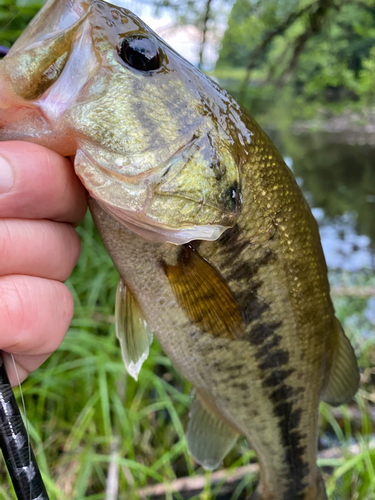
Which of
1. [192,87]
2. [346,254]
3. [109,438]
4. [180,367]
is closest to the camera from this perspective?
[192,87]

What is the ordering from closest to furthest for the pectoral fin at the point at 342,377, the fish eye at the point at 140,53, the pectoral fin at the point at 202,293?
the fish eye at the point at 140,53 < the pectoral fin at the point at 202,293 < the pectoral fin at the point at 342,377

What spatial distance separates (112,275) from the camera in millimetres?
2727

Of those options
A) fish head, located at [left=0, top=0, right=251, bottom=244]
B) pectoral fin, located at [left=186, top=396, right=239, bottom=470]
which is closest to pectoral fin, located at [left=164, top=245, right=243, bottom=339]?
fish head, located at [left=0, top=0, right=251, bottom=244]

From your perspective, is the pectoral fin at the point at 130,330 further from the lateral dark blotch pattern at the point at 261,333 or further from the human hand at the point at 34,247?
the lateral dark blotch pattern at the point at 261,333

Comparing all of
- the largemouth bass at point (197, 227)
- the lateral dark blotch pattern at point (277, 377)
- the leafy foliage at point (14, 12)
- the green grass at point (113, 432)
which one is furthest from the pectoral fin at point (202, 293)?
the leafy foliage at point (14, 12)

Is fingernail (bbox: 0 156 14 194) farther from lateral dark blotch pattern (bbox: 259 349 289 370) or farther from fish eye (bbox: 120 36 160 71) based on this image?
lateral dark blotch pattern (bbox: 259 349 289 370)

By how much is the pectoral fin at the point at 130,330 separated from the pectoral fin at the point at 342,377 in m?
0.68

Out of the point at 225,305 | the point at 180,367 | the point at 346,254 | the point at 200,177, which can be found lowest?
the point at 346,254

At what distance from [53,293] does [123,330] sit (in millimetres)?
293

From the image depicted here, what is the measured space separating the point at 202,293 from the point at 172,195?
11.8 inches

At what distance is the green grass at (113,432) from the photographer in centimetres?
161

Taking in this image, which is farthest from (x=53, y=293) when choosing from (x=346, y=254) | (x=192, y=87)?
(x=346, y=254)

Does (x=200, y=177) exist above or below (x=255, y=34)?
below

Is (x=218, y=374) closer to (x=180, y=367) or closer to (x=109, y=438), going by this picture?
(x=180, y=367)
